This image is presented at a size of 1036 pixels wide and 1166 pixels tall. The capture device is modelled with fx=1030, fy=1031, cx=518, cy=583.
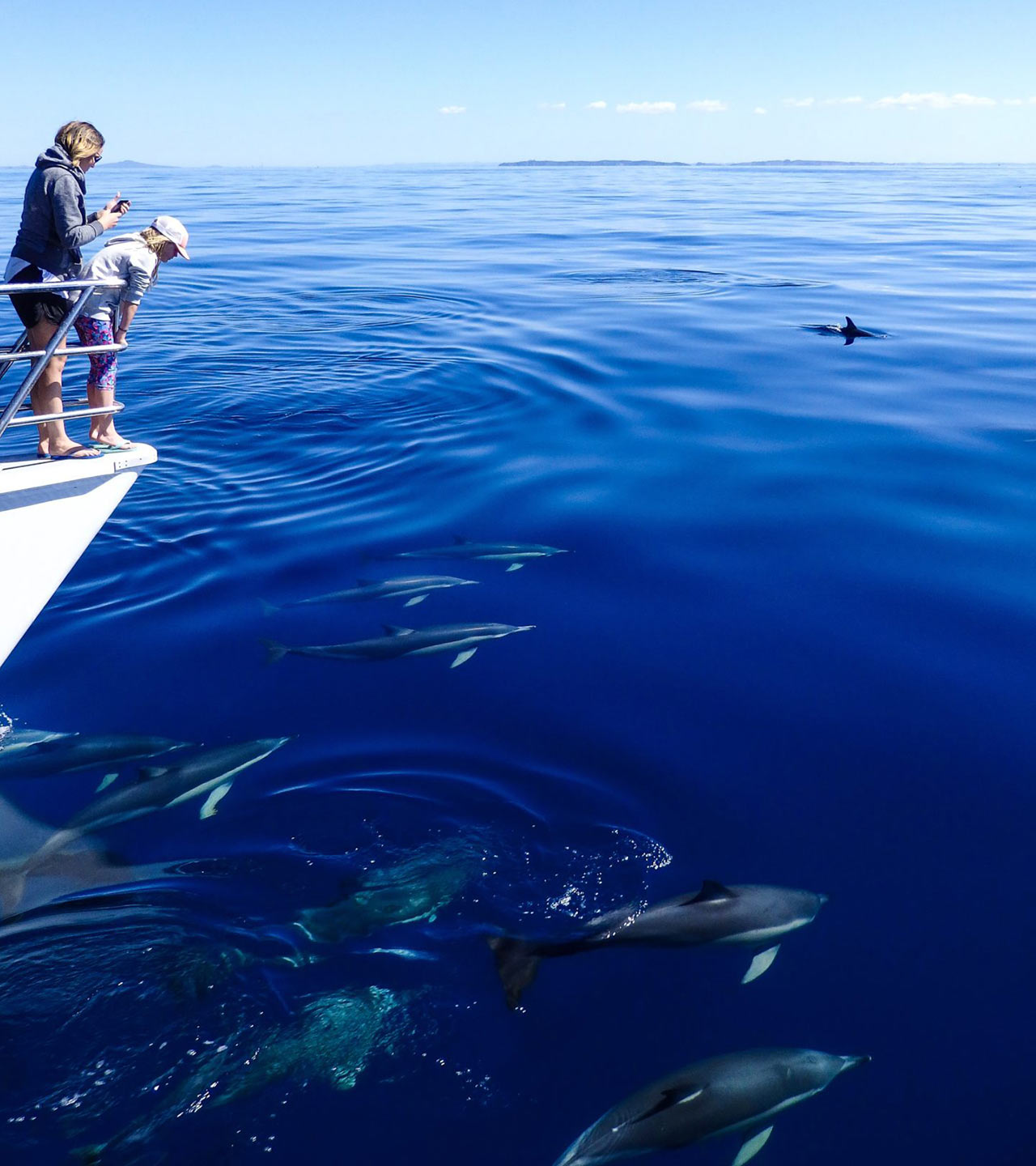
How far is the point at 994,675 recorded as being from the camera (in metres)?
7.11

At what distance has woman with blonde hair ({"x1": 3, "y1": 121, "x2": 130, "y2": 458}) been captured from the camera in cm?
706

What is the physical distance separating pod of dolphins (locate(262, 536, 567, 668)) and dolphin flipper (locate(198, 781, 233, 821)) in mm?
1611

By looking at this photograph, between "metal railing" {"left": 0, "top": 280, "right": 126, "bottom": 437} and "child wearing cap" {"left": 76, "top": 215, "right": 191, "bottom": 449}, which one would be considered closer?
"metal railing" {"left": 0, "top": 280, "right": 126, "bottom": 437}

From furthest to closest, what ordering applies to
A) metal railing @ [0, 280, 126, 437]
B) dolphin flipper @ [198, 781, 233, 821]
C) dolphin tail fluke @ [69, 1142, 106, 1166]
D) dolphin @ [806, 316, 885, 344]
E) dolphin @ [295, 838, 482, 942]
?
1. dolphin @ [806, 316, 885, 344]
2. metal railing @ [0, 280, 126, 437]
3. dolphin flipper @ [198, 781, 233, 821]
4. dolphin @ [295, 838, 482, 942]
5. dolphin tail fluke @ [69, 1142, 106, 1166]

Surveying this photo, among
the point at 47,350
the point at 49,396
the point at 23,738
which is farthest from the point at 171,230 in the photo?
the point at 23,738

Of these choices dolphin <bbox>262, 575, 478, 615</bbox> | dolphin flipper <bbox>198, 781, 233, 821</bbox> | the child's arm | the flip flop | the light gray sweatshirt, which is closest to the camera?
dolphin flipper <bbox>198, 781, 233, 821</bbox>

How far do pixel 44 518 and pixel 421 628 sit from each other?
106 inches

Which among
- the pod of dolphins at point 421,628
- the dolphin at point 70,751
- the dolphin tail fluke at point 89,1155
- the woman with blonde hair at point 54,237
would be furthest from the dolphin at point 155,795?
the woman with blonde hair at point 54,237

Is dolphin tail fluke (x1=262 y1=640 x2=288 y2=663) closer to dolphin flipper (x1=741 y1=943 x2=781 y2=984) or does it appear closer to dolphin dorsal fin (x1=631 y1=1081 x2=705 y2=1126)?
dolphin flipper (x1=741 y1=943 x2=781 y2=984)

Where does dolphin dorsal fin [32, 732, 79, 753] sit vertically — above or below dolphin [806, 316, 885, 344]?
below

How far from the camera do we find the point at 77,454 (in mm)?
7164

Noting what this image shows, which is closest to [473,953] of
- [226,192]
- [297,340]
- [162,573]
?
[162,573]

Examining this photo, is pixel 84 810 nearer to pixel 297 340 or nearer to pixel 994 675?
pixel 994 675

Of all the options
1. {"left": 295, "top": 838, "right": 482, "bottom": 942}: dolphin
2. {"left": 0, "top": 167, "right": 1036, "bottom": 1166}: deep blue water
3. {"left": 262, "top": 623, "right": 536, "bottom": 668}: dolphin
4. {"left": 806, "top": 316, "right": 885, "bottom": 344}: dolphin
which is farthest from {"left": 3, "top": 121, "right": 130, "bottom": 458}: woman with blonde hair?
{"left": 806, "top": 316, "right": 885, "bottom": 344}: dolphin
